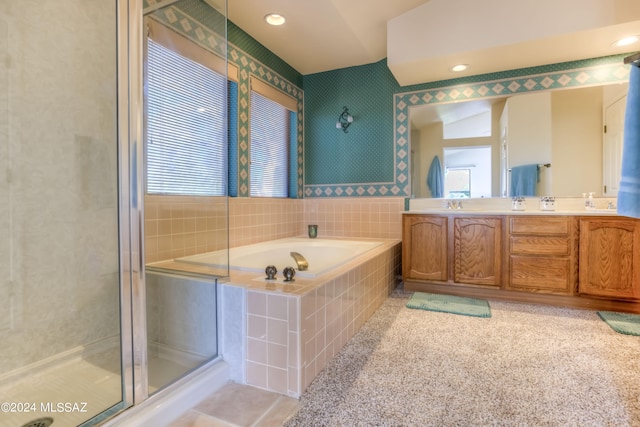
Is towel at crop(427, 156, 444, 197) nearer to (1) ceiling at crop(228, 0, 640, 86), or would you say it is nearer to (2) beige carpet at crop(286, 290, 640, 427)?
(1) ceiling at crop(228, 0, 640, 86)

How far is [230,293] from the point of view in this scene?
160 cm

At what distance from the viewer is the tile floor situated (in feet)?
4.09

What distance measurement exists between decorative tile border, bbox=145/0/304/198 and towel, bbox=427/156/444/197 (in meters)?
1.47

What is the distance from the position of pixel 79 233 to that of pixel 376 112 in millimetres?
2919

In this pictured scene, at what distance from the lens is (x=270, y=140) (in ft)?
11.0

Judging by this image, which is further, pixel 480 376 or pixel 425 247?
pixel 425 247

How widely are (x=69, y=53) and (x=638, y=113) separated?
99.9 inches

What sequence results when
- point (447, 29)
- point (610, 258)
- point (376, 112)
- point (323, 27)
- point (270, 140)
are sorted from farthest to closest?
1. point (376, 112)
2. point (270, 140)
3. point (323, 27)
4. point (447, 29)
5. point (610, 258)

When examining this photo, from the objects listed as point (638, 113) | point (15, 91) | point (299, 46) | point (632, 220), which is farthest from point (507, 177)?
point (15, 91)

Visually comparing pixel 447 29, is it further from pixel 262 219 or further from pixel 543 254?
pixel 262 219

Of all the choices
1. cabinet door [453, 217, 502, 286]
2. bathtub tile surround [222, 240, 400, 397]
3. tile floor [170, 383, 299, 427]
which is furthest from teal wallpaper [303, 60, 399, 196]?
tile floor [170, 383, 299, 427]

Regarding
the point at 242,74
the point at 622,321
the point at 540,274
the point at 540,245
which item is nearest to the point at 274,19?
the point at 242,74

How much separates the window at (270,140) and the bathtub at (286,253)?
588 millimetres

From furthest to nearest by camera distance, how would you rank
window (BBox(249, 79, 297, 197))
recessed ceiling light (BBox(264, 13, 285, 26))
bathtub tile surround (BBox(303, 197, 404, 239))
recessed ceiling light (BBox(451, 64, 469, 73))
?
1. bathtub tile surround (BBox(303, 197, 404, 239))
2. window (BBox(249, 79, 297, 197))
3. recessed ceiling light (BBox(451, 64, 469, 73))
4. recessed ceiling light (BBox(264, 13, 285, 26))
